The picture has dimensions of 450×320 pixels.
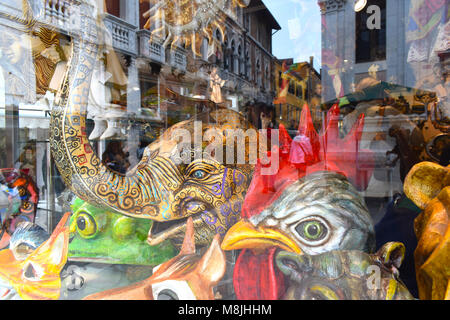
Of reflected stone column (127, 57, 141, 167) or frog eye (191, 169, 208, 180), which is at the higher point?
reflected stone column (127, 57, 141, 167)

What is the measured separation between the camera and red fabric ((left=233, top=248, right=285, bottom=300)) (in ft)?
5.02

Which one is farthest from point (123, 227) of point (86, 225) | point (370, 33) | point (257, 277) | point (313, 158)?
point (370, 33)

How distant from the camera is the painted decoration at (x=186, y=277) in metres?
1.60

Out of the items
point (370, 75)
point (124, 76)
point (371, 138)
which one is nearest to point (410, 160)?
point (371, 138)

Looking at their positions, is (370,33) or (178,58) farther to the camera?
(178,58)

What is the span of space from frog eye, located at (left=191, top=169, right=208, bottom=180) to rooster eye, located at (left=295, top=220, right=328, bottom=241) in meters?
0.55

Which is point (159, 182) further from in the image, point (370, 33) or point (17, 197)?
point (370, 33)

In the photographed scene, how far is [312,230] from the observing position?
4.83ft

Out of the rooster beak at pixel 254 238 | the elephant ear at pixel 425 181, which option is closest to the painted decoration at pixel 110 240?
the rooster beak at pixel 254 238

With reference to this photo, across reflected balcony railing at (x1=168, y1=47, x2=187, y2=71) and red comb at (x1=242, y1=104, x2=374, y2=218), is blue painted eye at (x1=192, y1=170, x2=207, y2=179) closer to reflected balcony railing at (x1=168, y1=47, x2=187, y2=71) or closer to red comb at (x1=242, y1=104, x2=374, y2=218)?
red comb at (x1=242, y1=104, x2=374, y2=218)

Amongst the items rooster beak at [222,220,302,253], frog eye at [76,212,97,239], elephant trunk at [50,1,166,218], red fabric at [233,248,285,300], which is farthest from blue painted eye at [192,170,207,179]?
frog eye at [76,212,97,239]

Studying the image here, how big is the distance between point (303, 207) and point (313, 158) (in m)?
0.26
